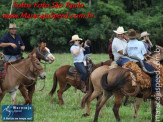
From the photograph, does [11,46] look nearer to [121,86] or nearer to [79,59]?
[79,59]

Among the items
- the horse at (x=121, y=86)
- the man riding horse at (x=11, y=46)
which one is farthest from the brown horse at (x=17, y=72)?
the horse at (x=121, y=86)

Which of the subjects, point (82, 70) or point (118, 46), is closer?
point (118, 46)

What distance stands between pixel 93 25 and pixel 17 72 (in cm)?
3379

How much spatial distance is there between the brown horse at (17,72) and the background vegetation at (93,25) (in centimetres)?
2982

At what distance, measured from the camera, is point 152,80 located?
314 inches

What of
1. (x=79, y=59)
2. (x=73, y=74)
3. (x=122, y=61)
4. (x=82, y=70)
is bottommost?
(x=73, y=74)

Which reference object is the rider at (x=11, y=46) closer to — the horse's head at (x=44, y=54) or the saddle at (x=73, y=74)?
the horse's head at (x=44, y=54)

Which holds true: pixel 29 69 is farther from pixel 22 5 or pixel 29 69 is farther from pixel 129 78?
pixel 22 5

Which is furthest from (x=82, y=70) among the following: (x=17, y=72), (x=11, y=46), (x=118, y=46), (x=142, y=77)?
(x=142, y=77)

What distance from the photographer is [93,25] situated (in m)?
42.2

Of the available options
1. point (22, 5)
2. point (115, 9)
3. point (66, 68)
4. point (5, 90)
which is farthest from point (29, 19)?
point (5, 90)

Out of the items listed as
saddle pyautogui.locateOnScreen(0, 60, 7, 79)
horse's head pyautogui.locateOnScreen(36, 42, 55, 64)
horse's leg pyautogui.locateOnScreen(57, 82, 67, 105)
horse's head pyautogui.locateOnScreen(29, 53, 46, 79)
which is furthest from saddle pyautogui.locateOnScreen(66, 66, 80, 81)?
saddle pyautogui.locateOnScreen(0, 60, 7, 79)

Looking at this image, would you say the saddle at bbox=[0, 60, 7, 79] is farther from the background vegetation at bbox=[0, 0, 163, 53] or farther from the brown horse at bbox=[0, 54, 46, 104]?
the background vegetation at bbox=[0, 0, 163, 53]

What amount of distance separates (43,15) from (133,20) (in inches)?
472
